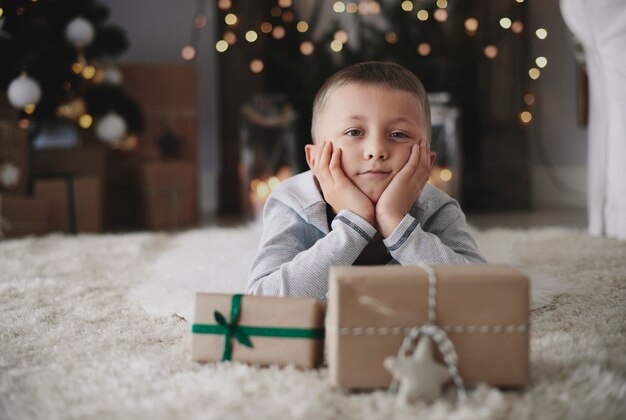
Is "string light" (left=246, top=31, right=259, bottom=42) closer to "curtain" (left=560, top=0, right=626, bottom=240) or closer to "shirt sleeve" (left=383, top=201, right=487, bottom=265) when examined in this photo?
"curtain" (left=560, top=0, right=626, bottom=240)

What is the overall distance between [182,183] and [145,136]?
27cm

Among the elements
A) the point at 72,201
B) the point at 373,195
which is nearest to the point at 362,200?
the point at 373,195

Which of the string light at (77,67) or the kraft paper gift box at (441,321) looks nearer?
the kraft paper gift box at (441,321)

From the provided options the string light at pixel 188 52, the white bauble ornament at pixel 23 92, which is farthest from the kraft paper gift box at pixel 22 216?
the string light at pixel 188 52

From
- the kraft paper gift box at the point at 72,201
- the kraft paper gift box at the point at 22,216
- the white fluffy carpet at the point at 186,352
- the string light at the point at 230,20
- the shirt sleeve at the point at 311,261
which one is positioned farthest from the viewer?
the string light at the point at 230,20

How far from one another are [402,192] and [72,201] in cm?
168

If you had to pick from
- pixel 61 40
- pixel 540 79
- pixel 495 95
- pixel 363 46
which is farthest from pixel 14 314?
pixel 540 79

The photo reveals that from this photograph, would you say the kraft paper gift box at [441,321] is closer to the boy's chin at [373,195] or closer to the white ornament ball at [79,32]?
the boy's chin at [373,195]

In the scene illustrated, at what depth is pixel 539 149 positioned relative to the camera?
338 centimetres

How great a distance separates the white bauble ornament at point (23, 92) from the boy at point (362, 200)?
1356 millimetres

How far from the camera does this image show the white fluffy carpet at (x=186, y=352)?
58 centimetres

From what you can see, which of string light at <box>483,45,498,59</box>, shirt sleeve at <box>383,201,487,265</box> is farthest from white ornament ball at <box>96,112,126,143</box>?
shirt sleeve at <box>383,201,487,265</box>

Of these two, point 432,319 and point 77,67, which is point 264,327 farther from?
point 77,67

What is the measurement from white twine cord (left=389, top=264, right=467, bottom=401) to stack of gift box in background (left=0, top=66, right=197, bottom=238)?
1.70m
